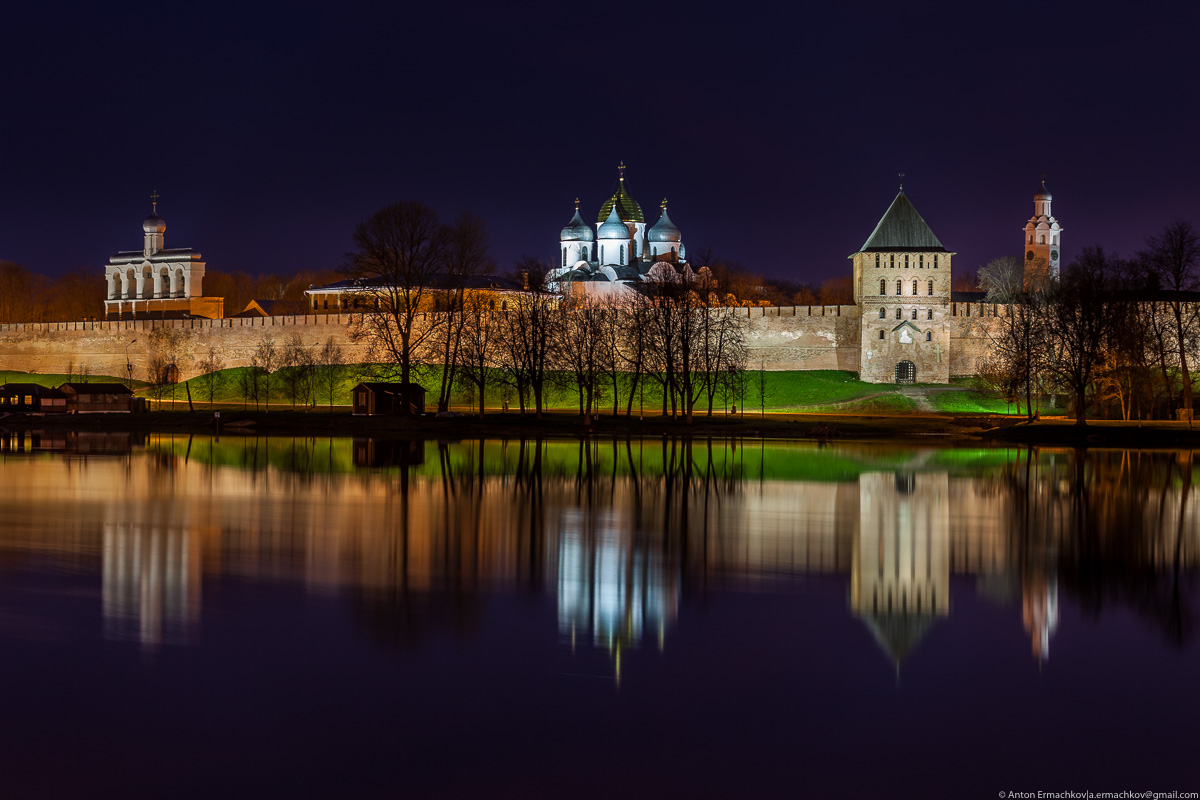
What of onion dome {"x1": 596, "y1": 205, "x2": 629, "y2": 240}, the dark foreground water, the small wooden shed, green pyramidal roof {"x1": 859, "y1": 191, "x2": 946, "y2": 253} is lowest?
the dark foreground water

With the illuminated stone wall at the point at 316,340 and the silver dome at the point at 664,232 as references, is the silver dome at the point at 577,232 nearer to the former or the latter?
the silver dome at the point at 664,232

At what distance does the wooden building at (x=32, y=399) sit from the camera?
47.3m

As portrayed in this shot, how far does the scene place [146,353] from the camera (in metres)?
62.5

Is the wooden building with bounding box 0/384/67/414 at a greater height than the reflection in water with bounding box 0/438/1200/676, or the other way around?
the wooden building with bounding box 0/384/67/414

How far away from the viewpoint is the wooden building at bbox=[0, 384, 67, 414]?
4731 centimetres

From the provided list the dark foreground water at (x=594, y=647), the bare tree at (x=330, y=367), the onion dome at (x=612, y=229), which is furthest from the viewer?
the onion dome at (x=612, y=229)

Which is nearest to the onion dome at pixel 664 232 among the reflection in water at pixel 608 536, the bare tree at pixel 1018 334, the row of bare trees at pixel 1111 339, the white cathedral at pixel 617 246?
the white cathedral at pixel 617 246

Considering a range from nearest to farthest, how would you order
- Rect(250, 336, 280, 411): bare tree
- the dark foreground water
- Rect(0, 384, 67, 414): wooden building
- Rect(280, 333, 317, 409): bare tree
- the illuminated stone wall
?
1. the dark foreground water
2. Rect(0, 384, 67, 414): wooden building
3. the illuminated stone wall
4. Rect(280, 333, 317, 409): bare tree
5. Rect(250, 336, 280, 411): bare tree

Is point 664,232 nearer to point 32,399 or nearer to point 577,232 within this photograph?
point 577,232

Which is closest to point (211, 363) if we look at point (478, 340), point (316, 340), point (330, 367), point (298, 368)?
point (316, 340)

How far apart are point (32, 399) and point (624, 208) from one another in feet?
113

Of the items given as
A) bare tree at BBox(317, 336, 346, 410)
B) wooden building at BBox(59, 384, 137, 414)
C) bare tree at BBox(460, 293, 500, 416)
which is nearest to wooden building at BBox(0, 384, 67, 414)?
wooden building at BBox(59, 384, 137, 414)

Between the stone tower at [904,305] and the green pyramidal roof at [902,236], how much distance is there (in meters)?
0.04

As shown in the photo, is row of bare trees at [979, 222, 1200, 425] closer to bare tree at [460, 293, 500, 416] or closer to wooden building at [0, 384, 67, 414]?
bare tree at [460, 293, 500, 416]
